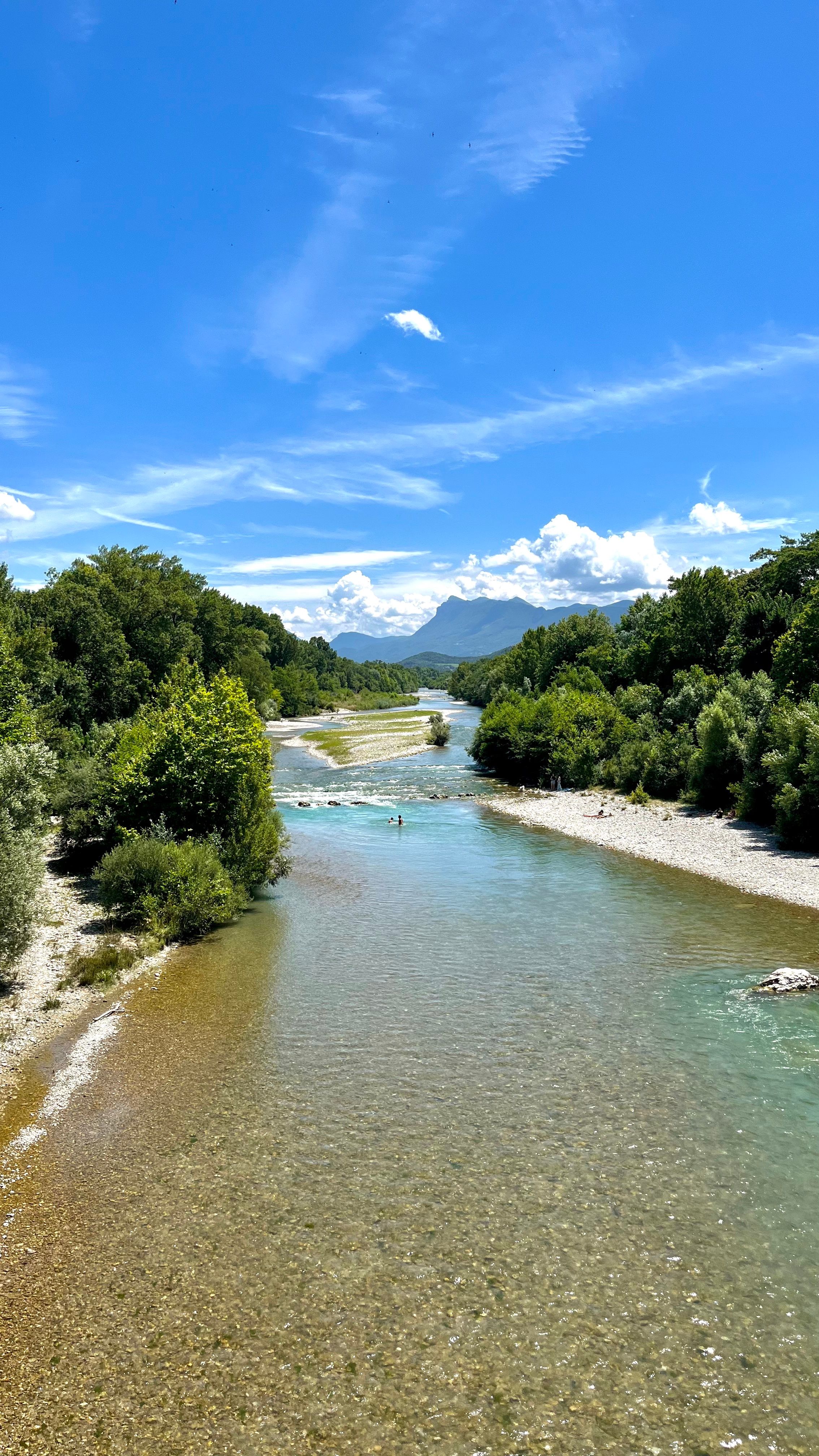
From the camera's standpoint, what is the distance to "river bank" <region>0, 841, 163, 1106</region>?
1828cm

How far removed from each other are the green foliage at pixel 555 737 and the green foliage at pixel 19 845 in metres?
47.8

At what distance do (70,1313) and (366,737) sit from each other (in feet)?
337

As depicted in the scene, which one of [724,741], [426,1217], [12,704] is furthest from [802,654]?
[12,704]

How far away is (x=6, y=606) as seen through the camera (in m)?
57.2

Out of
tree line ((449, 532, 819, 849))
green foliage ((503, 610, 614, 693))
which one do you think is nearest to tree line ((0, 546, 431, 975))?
tree line ((449, 532, 819, 849))

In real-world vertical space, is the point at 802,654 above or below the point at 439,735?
above

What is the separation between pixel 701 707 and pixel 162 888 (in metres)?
46.9

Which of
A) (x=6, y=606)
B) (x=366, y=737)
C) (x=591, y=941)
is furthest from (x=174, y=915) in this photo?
(x=366, y=737)

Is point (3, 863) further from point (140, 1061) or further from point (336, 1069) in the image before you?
point (336, 1069)

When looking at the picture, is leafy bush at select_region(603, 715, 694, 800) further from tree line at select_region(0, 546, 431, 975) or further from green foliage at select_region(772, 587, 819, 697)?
tree line at select_region(0, 546, 431, 975)

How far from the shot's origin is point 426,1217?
41.5 feet

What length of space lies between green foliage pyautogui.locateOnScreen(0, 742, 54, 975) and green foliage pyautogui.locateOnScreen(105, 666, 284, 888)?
17.1 feet

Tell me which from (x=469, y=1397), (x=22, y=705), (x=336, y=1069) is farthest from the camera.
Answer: (x=22, y=705)

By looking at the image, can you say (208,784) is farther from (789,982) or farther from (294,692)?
(294,692)
